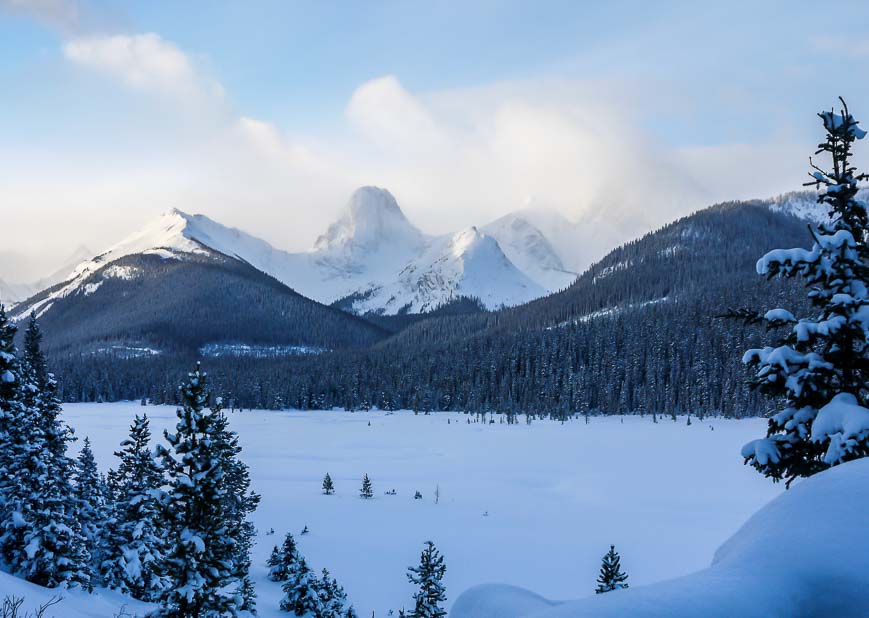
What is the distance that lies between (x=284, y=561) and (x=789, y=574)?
3096 centimetres

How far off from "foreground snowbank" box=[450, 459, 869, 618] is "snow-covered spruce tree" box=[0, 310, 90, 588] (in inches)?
888

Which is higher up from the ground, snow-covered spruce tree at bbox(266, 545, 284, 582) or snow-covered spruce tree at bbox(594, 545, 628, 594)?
snow-covered spruce tree at bbox(594, 545, 628, 594)

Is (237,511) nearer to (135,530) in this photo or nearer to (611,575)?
(135,530)

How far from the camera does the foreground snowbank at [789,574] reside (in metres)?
2.75

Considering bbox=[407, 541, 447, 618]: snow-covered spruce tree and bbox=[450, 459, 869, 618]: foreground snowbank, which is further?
bbox=[407, 541, 447, 618]: snow-covered spruce tree

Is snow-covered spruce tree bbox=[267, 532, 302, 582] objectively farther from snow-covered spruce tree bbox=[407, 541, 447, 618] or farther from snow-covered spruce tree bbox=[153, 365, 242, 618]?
snow-covered spruce tree bbox=[153, 365, 242, 618]

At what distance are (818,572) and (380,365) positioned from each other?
169655 mm

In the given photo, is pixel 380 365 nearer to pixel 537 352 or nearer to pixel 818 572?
pixel 537 352

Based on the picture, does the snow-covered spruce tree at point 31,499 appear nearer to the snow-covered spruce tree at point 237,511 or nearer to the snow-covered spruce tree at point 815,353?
the snow-covered spruce tree at point 237,511

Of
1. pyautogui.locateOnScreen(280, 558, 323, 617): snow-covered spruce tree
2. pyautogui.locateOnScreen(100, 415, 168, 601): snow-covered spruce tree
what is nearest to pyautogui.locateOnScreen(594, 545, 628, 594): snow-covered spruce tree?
pyautogui.locateOnScreen(280, 558, 323, 617): snow-covered spruce tree

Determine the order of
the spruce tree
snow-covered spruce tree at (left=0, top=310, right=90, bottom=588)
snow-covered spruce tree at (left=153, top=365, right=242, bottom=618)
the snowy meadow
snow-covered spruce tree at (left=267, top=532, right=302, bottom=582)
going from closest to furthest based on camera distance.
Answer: snow-covered spruce tree at (left=153, top=365, right=242, bottom=618) → snow-covered spruce tree at (left=0, top=310, right=90, bottom=588) → the spruce tree → the snowy meadow → snow-covered spruce tree at (left=267, top=532, right=302, bottom=582)

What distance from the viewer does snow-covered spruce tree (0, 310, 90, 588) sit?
63.8 feet

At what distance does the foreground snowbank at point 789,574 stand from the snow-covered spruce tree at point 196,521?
46.6 ft

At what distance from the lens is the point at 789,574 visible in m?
3.01
